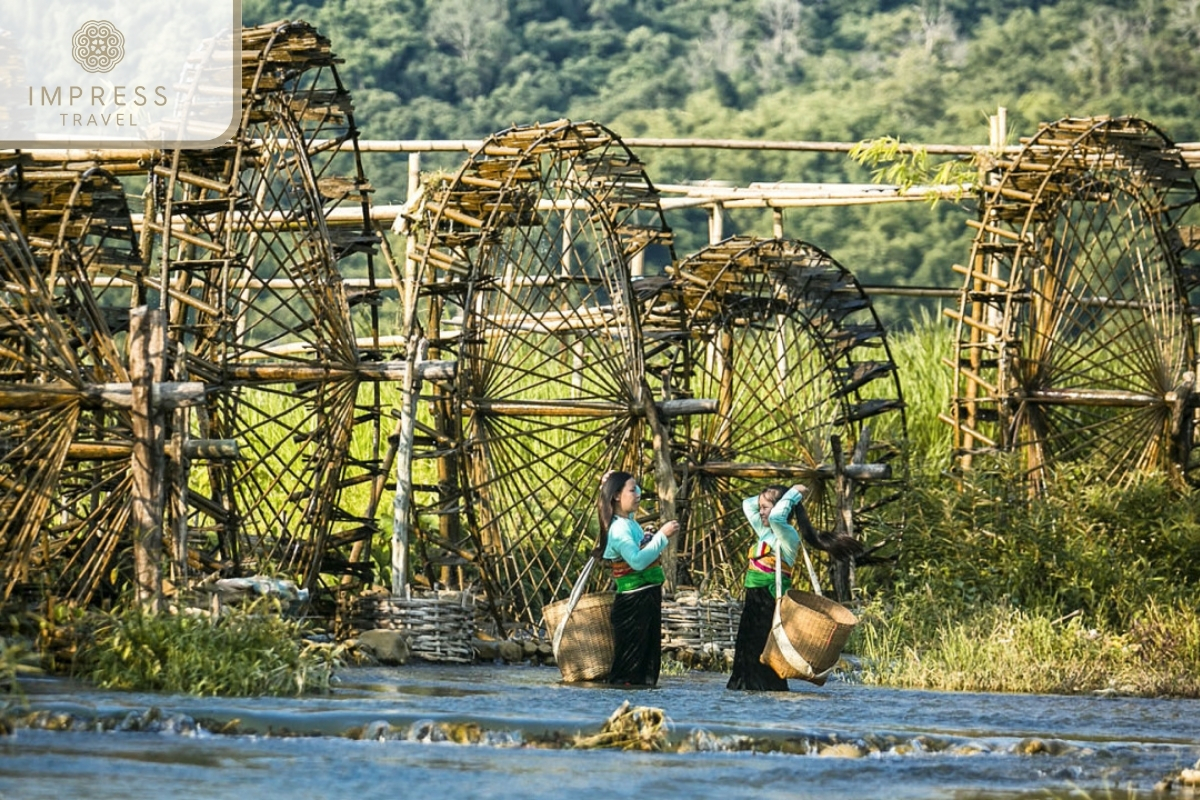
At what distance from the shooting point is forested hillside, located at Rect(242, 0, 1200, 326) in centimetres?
3869

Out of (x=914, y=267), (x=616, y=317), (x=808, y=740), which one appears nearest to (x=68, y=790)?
(x=808, y=740)

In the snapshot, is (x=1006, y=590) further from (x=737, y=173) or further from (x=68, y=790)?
(x=737, y=173)

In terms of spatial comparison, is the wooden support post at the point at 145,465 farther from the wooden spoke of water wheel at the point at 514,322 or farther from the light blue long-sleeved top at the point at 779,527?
the light blue long-sleeved top at the point at 779,527

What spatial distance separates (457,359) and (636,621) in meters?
4.77

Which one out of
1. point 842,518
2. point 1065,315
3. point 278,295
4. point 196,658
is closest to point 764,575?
point 196,658

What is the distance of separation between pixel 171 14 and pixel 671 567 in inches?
975

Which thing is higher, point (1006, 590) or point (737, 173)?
point (737, 173)

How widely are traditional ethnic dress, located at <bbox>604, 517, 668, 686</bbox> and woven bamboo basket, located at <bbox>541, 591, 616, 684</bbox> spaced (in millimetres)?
220

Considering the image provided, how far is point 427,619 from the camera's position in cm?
1501

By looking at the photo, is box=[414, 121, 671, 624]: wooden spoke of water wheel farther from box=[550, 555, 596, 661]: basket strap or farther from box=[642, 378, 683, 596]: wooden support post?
box=[550, 555, 596, 661]: basket strap

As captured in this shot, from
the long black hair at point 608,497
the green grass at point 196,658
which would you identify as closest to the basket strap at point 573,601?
the long black hair at point 608,497

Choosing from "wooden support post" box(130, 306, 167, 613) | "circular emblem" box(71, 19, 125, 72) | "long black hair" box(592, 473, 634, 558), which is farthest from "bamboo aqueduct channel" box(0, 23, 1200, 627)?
"circular emblem" box(71, 19, 125, 72)

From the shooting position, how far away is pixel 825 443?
2109 cm

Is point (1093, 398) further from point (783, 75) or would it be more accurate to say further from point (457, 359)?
point (783, 75)
